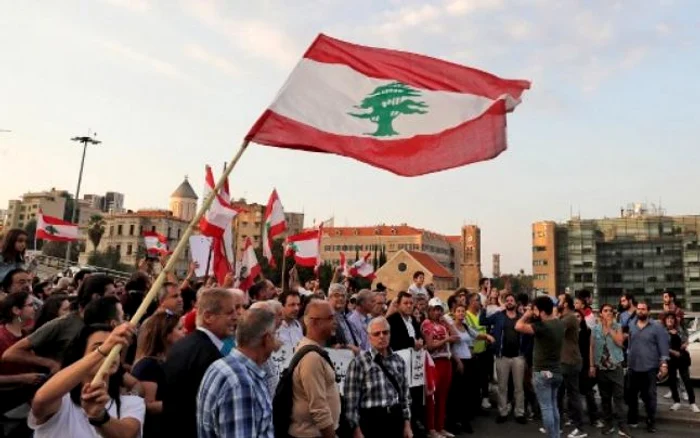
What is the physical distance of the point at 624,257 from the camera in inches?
3912

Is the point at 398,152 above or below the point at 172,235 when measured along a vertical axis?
below

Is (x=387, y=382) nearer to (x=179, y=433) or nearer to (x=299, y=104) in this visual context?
(x=179, y=433)

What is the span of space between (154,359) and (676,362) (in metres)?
10.8

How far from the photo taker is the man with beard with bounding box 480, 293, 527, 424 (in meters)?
10.1

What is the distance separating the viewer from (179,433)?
154 inches

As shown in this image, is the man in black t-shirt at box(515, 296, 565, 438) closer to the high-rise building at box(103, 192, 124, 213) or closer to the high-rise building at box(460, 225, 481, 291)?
the high-rise building at box(460, 225, 481, 291)

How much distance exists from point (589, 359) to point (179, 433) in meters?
7.93

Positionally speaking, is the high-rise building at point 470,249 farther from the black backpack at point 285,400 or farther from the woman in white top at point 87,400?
Answer: the woman in white top at point 87,400

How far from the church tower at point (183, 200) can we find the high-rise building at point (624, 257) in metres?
77.5

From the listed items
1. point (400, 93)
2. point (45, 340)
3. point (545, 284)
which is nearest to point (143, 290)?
point (45, 340)

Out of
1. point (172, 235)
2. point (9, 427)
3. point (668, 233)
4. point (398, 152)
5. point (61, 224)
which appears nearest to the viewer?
point (9, 427)

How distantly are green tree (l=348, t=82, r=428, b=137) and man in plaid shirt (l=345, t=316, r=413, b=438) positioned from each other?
183cm

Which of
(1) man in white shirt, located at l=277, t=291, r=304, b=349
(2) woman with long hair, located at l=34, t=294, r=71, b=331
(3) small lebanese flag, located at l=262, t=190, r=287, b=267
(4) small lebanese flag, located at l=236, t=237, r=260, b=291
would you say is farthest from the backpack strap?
(3) small lebanese flag, located at l=262, t=190, r=287, b=267

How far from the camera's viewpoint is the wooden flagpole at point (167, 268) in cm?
260
